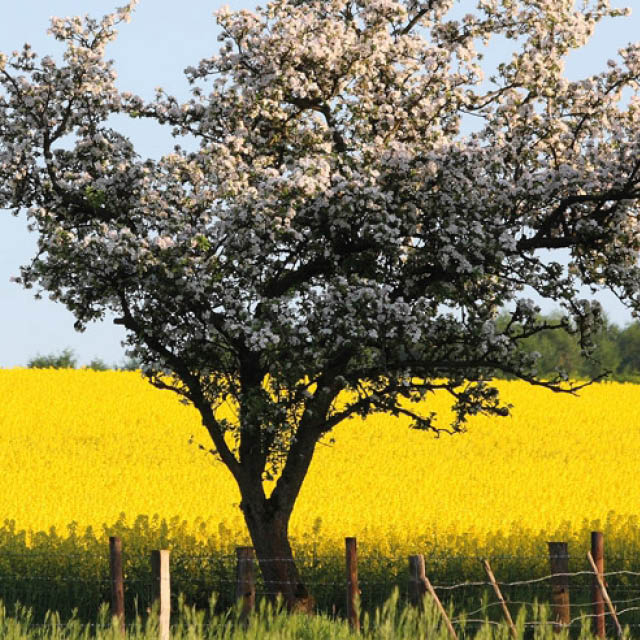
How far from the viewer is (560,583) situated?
1906 cm

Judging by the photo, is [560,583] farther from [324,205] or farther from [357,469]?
[357,469]

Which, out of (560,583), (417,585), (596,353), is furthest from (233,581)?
(596,353)

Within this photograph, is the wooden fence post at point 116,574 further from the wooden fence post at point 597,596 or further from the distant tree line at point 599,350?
the distant tree line at point 599,350

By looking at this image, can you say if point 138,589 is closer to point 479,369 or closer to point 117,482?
point 479,369

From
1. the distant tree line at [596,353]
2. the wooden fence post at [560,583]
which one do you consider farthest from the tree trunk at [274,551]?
the distant tree line at [596,353]

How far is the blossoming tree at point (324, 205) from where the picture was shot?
19.8m

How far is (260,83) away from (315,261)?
3.10 m

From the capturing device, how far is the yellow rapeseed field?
1155 inches

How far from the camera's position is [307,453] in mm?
22406

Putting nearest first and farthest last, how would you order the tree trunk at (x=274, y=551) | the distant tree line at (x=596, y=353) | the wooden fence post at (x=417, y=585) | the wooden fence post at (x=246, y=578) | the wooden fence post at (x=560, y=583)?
the wooden fence post at (x=417, y=585) < the wooden fence post at (x=246, y=578) < the wooden fence post at (x=560, y=583) < the tree trunk at (x=274, y=551) < the distant tree line at (x=596, y=353)

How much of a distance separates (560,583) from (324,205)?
266 inches

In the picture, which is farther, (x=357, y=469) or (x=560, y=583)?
(x=357, y=469)

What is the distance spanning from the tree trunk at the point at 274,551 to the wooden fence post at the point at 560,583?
4.93 m

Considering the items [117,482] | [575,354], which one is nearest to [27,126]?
[117,482]
